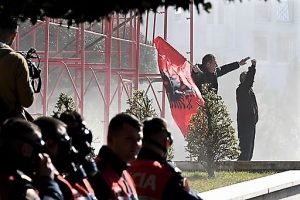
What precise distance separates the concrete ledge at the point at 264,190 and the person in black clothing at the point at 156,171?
4943mm

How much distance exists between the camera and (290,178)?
16.4 m

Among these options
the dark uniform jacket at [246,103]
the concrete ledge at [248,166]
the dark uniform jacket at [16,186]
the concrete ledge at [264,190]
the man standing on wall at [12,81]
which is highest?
the man standing on wall at [12,81]

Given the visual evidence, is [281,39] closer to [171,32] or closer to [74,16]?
[171,32]

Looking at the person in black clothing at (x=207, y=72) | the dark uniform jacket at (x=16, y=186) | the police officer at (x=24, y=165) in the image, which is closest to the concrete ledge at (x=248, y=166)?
the person in black clothing at (x=207, y=72)

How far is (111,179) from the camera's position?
25.3 ft

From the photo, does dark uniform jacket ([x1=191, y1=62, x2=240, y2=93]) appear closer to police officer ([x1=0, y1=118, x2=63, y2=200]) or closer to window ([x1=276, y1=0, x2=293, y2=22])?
police officer ([x1=0, y1=118, x2=63, y2=200])

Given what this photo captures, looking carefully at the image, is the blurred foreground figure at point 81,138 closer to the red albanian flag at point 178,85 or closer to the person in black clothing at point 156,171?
the person in black clothing at point 156,171

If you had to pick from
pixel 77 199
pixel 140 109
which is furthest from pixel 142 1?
pixel 140 109

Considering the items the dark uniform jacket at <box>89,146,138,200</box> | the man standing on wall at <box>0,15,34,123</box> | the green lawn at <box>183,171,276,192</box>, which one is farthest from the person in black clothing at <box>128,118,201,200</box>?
the green lawn at <box>183,171,276,192</box>

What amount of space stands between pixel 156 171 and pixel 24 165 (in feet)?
6.25

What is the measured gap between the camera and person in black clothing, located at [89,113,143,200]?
7.68 m

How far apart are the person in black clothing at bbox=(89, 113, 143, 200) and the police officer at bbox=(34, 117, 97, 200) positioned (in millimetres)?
314

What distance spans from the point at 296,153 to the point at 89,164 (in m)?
37.4

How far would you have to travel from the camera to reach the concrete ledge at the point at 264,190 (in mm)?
13777
